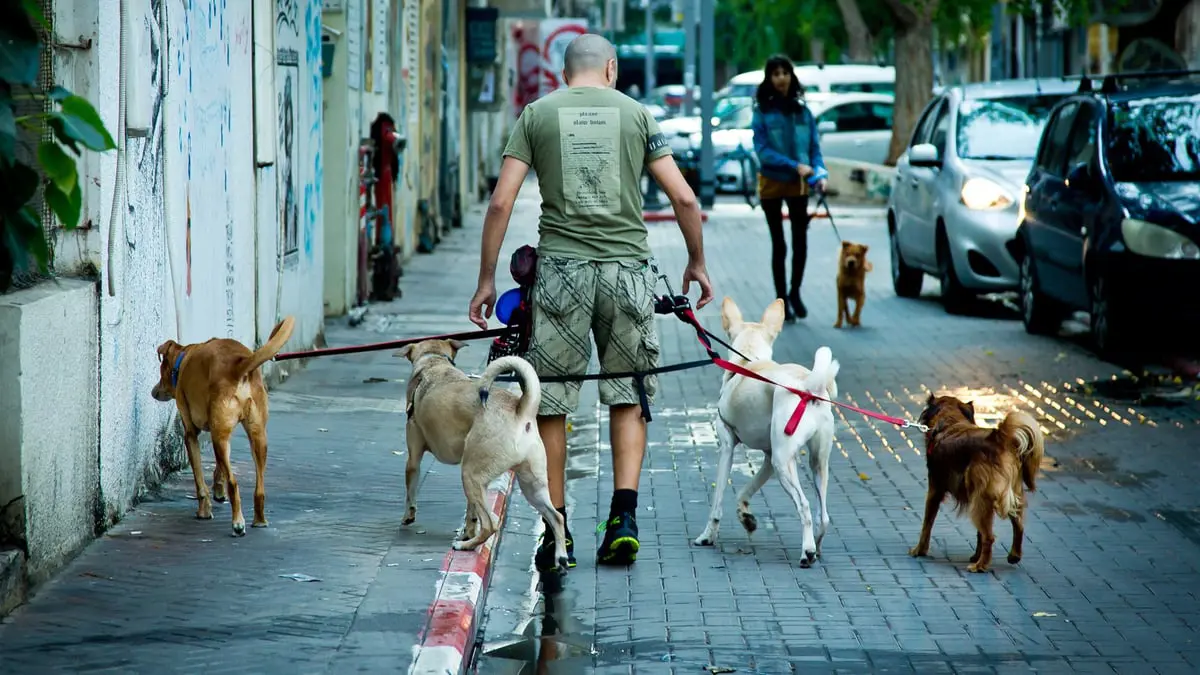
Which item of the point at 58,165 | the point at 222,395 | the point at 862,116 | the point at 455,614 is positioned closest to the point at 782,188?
the point at 222,395

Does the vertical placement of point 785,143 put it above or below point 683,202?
above

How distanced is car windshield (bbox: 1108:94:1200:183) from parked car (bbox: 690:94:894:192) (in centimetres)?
2150

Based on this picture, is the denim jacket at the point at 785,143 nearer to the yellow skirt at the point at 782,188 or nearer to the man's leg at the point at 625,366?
the yellow skirt at the point at 782,188

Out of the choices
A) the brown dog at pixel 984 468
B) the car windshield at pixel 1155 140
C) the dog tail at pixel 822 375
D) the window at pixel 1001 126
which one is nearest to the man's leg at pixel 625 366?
the dog tail at pixel 822 375

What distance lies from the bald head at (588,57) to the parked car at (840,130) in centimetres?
2791

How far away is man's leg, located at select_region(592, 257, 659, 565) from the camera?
666 cm

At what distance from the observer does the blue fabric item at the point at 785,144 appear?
47.0 feet

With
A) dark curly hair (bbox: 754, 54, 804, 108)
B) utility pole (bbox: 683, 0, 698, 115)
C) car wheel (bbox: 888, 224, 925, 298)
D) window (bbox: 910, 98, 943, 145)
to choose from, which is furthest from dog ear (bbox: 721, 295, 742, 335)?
utility pole (bbox: 683, 0, 698, 115)

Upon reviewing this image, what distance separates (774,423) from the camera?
263 inches

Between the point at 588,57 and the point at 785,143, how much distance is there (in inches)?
311

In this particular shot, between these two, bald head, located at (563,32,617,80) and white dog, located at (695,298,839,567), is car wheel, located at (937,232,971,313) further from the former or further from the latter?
bald head, located at (563,32,617,80)

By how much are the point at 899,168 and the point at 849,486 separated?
9.45 m

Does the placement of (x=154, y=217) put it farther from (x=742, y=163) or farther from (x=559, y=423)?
(x=742, y=163)

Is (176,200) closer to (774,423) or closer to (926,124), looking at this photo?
(774,423)
